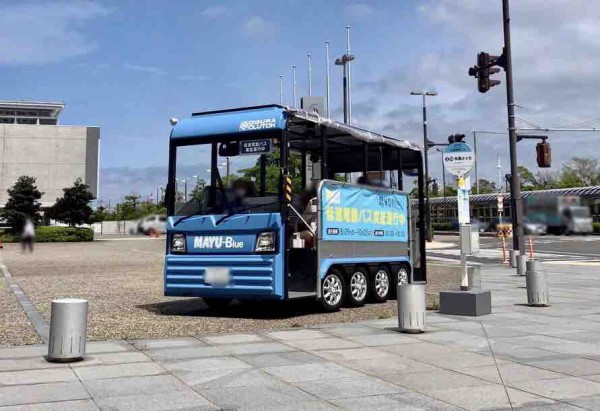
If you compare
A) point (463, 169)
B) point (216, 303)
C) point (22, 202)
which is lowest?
point (216, 303)

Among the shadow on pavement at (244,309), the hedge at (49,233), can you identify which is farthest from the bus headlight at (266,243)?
the hedge at (49,233)

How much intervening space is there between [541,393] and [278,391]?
2569 millimetres

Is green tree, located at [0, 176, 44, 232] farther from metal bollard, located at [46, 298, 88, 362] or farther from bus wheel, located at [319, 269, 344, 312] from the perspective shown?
bus wheel, located at [319, 269, 344, 312]

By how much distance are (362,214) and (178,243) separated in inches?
146

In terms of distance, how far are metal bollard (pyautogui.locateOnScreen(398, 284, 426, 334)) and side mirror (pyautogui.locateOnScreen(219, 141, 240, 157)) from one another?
3.91m

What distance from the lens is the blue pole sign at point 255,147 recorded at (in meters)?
10.7

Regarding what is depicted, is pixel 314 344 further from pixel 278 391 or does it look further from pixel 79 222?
pixel 79 222

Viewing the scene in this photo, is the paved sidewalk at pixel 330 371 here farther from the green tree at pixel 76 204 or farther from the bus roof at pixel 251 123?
the bus roof at pixel 251 123

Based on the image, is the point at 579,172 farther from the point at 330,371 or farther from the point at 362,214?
the point at 362,214

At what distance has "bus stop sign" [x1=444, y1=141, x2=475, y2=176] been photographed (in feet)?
36.1

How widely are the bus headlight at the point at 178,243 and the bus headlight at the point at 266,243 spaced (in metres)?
1.60

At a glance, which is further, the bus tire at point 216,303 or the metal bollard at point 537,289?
the metal bollard at point 537,289

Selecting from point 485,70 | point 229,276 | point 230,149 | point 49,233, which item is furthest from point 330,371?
point 485,70

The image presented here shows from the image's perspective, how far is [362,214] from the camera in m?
12.2
